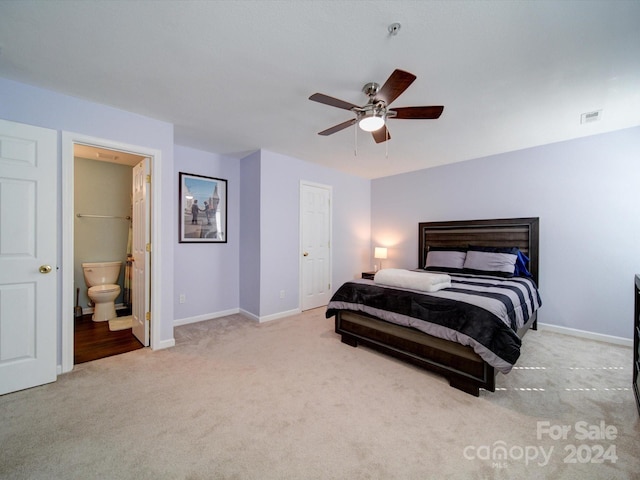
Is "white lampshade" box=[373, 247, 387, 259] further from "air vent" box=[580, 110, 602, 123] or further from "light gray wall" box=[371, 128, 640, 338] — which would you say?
"air vent" box=[580, 110, 602, 123]

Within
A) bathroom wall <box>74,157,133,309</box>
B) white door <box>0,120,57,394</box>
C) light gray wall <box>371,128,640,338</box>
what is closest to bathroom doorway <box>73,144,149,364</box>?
bathroom wall <box>74,157,133,309</box>

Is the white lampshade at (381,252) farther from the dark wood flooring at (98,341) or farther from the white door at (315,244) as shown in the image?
the dark wood flooring at (98,341)

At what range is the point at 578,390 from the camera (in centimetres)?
211

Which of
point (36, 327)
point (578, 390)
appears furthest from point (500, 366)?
point (36, 327)

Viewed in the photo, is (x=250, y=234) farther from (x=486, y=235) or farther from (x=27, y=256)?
(x=486, y=235)

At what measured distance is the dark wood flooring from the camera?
8.91ft

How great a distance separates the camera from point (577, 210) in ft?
10.9

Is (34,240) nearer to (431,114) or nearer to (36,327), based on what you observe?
(36,327)

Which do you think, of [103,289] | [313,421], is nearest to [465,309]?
[313,421]

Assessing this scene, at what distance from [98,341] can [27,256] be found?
1.39m

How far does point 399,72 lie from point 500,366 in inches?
84.7

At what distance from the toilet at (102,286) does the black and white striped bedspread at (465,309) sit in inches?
125

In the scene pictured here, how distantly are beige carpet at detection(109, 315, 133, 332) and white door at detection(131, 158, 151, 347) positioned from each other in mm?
419

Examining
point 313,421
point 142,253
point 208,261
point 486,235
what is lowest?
point 313,421
